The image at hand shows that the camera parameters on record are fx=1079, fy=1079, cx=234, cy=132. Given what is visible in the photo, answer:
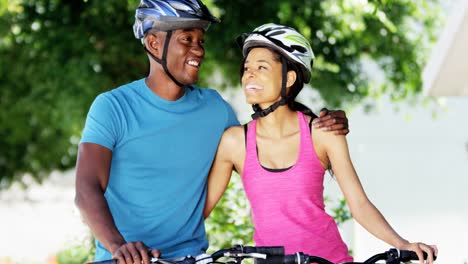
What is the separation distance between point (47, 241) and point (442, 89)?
1046 cm

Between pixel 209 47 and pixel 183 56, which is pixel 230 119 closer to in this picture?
pixel 183 56

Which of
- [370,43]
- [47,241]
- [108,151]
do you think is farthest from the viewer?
[47,241]

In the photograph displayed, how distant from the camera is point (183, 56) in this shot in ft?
15.5

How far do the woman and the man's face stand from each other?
216 mm

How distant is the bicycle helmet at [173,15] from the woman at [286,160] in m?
0.23

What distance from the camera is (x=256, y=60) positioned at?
468cm

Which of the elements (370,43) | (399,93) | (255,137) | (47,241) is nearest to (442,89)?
(370,43)

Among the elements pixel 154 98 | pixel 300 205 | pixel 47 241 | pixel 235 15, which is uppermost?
pixel 235 15

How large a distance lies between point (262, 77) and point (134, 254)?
114 centimetres

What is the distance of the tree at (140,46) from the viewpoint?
428 inches

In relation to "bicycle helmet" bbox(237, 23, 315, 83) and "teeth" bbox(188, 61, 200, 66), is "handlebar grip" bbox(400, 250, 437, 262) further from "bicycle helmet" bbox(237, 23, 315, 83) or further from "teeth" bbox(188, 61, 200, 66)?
"teeth" bbox(188, 61, 200, 66)

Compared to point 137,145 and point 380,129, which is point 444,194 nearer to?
point 380,129

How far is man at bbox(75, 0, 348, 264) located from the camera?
457 centimetres

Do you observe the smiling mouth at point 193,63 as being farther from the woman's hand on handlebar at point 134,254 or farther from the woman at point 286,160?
the woman's hand on handlebar at point 134,254
